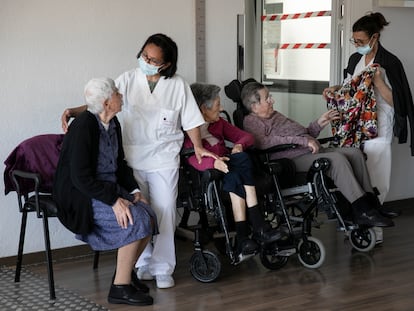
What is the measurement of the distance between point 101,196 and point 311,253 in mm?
1420

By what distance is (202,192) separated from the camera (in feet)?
14.1

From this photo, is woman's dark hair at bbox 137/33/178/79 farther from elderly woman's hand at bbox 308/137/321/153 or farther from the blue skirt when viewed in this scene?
elderly woman's hand at bbox 308/137/321/153

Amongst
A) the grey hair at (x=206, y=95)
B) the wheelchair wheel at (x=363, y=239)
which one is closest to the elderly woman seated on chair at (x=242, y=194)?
the grey hair at (x=206, y=95)

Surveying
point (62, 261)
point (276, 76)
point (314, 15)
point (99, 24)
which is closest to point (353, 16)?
point (314, 15)

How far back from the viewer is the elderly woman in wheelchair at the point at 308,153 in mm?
4637

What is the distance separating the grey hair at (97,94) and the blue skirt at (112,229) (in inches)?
18.5

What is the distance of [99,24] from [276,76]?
2.23 metres

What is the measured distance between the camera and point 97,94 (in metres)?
3.86

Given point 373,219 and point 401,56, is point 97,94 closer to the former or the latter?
point 373,219

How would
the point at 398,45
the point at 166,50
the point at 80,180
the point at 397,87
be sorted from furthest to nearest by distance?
the point at 398,45
the point at 397,87
the point at 166,50
the point at 80,180

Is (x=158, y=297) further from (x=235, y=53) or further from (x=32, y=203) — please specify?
(x=235, y=53)

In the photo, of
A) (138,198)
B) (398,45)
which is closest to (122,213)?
(138,198)

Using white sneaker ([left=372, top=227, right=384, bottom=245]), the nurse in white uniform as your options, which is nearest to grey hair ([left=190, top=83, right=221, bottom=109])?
the nurse in white uniform

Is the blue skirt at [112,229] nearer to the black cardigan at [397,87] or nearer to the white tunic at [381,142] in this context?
the white tunic at [381,142]
